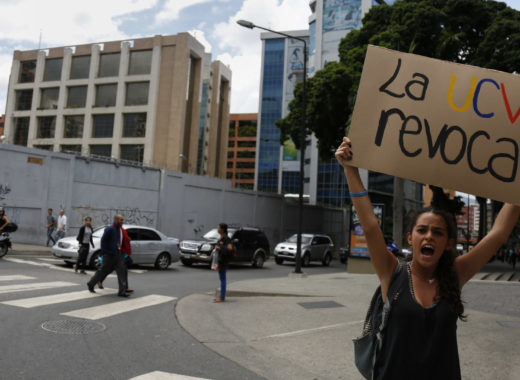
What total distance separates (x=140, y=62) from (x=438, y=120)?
185 feet

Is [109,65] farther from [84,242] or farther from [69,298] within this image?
[69,298]

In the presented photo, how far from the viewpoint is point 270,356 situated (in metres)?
5.88

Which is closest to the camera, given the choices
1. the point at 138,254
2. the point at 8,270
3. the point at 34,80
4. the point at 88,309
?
the point at 88,309

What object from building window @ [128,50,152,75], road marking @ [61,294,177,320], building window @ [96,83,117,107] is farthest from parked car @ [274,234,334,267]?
building window @ [96,83,117,107]

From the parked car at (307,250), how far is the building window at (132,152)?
108ft

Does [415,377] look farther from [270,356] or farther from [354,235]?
[354,235]

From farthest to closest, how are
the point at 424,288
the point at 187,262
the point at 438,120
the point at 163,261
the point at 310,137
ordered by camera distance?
1. the point at 310,137
2. the point at 187,262
3. the point at 163,261
4. the point at 438,120
5. the point at 424,288

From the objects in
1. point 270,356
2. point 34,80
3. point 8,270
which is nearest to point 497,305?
point 270,356

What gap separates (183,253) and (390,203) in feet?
187

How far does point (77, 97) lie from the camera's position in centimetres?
5678

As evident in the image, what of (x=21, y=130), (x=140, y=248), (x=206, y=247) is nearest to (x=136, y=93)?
(x=21, y=130)

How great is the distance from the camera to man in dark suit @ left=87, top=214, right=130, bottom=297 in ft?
32.6

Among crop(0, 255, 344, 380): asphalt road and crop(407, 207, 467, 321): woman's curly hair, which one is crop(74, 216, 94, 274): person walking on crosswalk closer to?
crop(0, 255, 344, 380): asphalt road

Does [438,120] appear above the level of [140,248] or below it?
above
